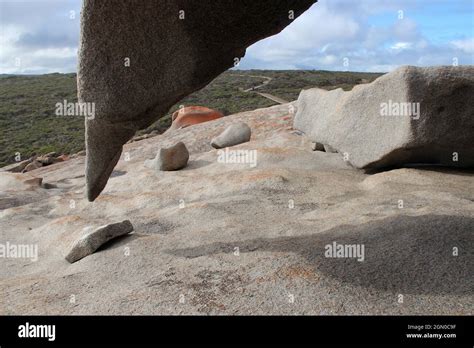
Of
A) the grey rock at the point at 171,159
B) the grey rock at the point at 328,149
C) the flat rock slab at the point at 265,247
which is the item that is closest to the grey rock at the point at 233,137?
the grey rock at the point at 171,159

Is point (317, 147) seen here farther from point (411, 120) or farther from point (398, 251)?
point (398, 251)

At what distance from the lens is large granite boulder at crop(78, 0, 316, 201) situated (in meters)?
3.57

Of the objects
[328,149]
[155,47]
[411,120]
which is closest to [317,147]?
[328,149]

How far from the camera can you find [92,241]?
4656 millimetres

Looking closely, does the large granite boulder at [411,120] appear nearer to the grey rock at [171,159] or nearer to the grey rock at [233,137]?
the grey rock at [171,159]

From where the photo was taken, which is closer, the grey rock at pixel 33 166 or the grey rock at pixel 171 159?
the grey rock at pixel 171 159

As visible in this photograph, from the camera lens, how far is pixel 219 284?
3449 mm

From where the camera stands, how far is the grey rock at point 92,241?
4648 millimetres

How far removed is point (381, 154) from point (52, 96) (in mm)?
38534

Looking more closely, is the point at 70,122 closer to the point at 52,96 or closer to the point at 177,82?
the point at 52,96

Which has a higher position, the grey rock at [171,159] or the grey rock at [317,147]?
the grey rock at [317,147]

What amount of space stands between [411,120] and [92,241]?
12.2 ft

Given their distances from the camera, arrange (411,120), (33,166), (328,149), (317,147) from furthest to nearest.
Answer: (33,166)
(317,147)
(328,149)
(411,120)

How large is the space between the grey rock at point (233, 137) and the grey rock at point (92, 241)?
553cm
